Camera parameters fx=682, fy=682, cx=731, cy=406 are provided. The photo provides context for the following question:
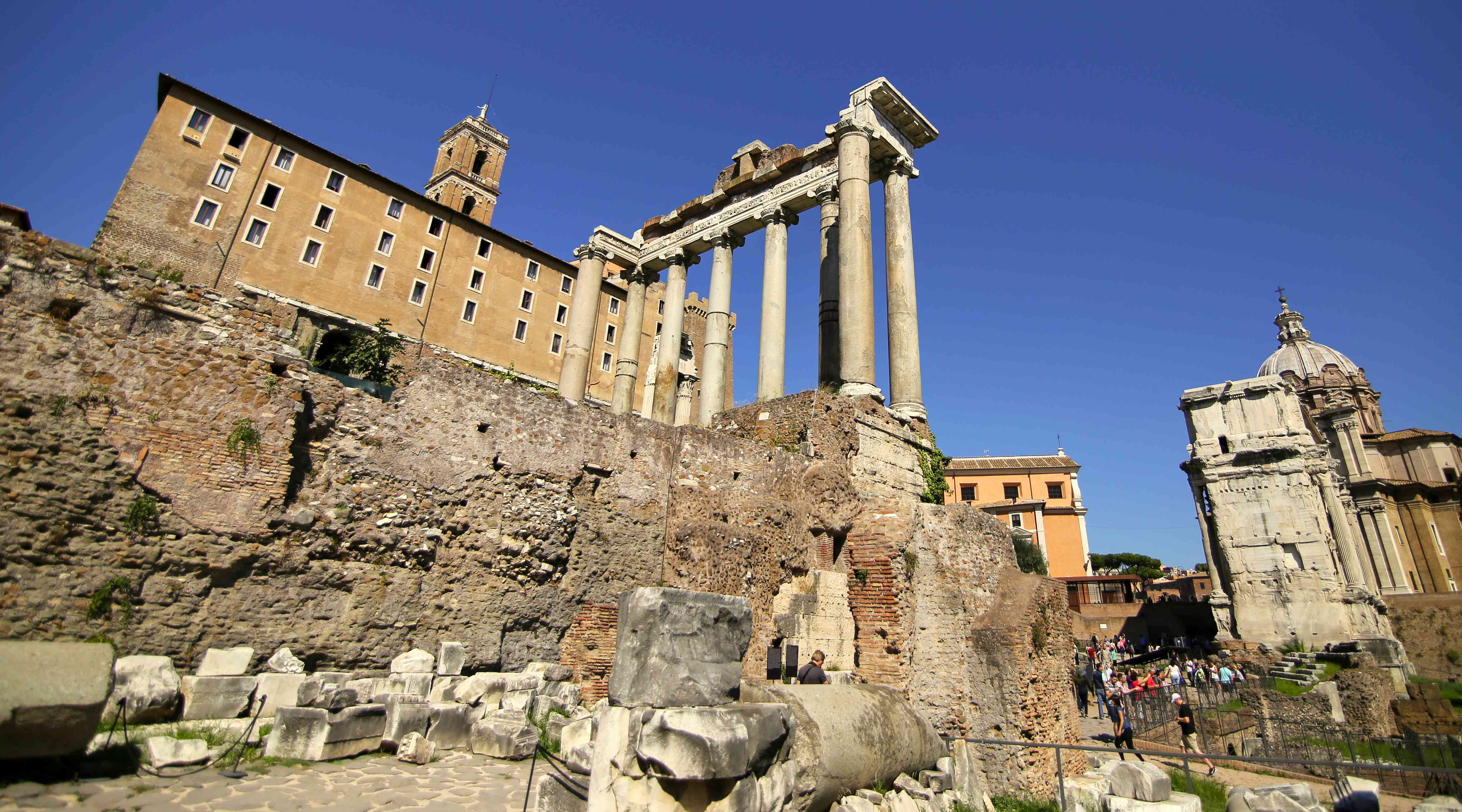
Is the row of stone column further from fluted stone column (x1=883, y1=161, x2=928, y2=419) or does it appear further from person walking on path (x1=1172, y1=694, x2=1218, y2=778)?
person walking on path (x1=1172, y1=694, x2=1218, y2=778)

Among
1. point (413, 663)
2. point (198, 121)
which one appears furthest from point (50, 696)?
point (198, 121)

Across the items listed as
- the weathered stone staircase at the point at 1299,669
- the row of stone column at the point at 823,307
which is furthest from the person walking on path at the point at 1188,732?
the weathered stone staircase at the point at 1299,669

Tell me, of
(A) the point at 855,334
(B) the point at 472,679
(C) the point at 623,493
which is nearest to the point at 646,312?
(A) the point at 855,334

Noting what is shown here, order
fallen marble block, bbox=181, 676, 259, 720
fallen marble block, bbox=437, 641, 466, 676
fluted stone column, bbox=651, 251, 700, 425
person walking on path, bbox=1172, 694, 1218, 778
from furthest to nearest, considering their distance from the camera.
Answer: fluted stone column, bbox=651, 251, 700, 425, person walking on path, bbox=1172, 694, 1218, 778, fallen marble block, bbox=437, 641, 466, 676, fallen marble block, bbox=181, 676, 259, 720

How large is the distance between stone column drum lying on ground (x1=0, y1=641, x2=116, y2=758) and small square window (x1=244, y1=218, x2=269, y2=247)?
99.6 ft

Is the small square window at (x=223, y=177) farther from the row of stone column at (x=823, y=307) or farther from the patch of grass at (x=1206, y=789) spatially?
the patch of grass at (x=1206, y=789)

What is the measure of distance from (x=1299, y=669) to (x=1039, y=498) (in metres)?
30.0

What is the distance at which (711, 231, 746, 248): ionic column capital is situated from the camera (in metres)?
20.6

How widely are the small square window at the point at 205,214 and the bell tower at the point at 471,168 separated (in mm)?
19837

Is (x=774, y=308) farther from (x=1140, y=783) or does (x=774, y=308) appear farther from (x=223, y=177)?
(x=223, y=177)

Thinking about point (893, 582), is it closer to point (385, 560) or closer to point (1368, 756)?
point (385, 560)

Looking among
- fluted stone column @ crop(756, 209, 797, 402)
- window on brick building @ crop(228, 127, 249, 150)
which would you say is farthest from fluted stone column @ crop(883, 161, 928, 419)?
window on brick building @ crop(228, 127, 249, 150)

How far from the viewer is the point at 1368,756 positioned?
1702cm

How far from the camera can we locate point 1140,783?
816 centimetres
